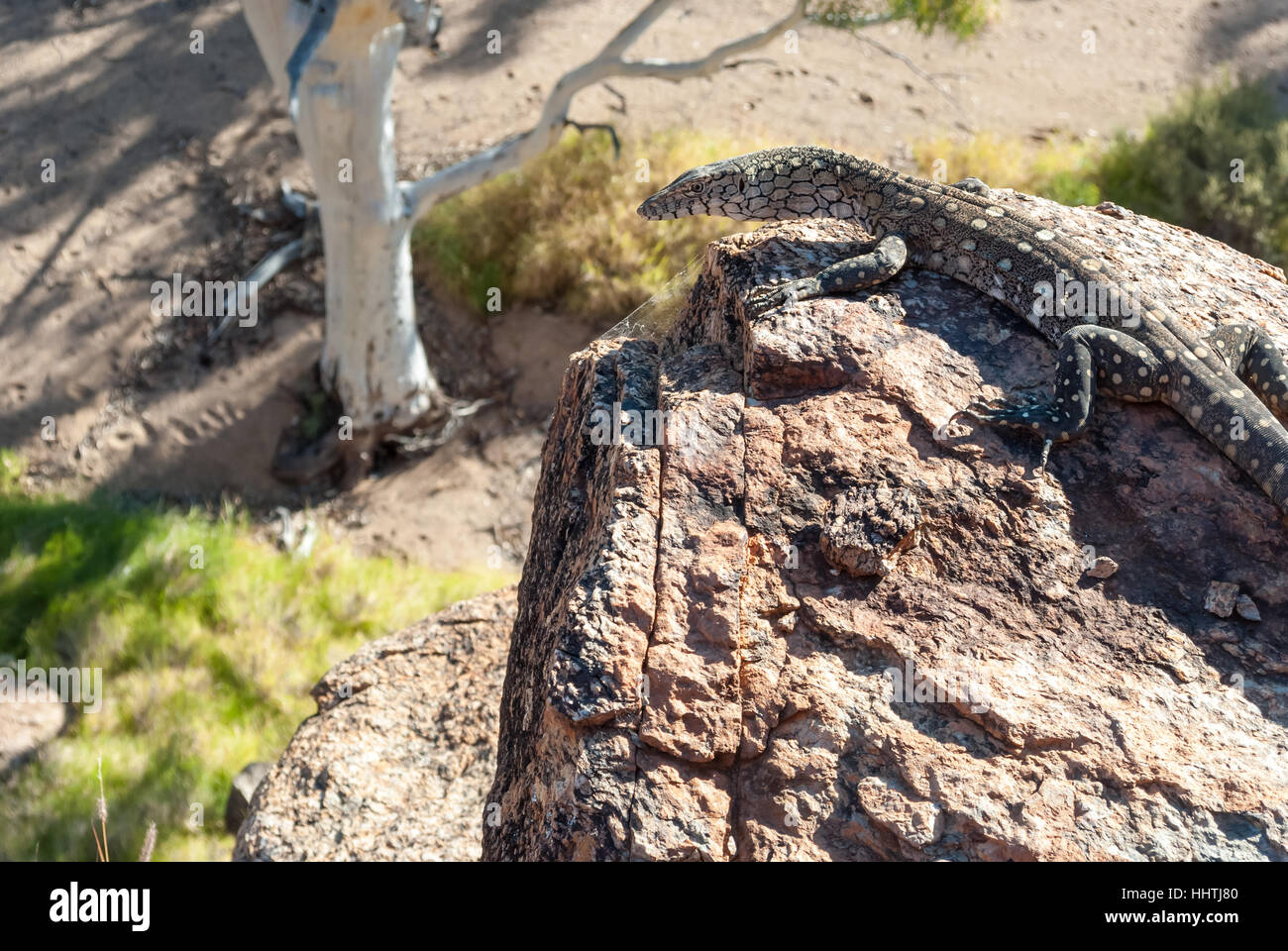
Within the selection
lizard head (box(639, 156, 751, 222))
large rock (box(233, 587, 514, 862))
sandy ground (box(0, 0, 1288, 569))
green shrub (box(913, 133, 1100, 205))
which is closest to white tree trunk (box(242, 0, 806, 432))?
sandy ground (box(0, 0, 1288, 569))

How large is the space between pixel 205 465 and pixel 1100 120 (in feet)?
50.2

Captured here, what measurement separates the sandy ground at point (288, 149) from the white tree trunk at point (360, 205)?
1.09m

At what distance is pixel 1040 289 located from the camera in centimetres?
495

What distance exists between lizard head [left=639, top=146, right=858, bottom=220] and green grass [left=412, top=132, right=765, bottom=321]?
290 inches

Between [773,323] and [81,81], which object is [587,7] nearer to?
[81,81]

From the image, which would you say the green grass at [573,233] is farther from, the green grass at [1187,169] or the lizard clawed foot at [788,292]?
the lizard clawed foot at [788,292]

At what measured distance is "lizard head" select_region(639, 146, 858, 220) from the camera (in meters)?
5.65

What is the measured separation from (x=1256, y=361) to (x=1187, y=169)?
477 inches

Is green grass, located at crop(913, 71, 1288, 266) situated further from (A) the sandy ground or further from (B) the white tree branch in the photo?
(B) the white tree branch

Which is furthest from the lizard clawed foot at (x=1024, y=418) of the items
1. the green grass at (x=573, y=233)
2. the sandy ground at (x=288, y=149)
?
the green grass at (x=573, y=233)

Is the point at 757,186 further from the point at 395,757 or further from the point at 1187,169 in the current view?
the point at 1187,169

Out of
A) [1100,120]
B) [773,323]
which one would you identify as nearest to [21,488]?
[773,323]

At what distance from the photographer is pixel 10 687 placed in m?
8.82

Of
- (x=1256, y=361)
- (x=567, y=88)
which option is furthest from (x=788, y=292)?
(x=567, y=88)
